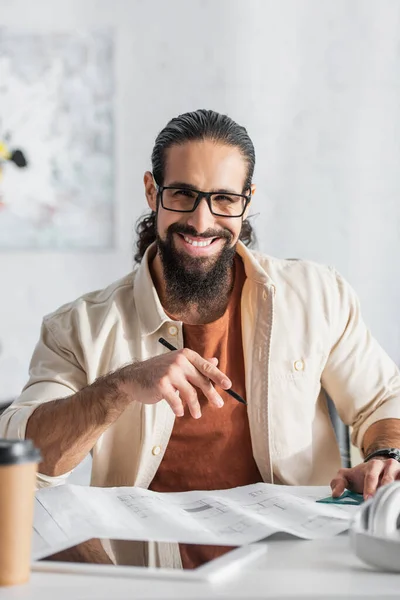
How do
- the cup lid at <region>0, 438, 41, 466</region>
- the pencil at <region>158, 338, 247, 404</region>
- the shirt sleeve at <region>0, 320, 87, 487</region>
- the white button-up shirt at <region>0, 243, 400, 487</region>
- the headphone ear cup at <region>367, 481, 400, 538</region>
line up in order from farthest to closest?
1. the white button-up shirt at <region>0, 243, 400, 487</region>
2. the shirt sleeve at <region>0, 320, 87, 487</region>
3. the pencil at <region>158, 338, 247, 404</region>
4. the headphone ear cup at <region>367, 481, 400, 538</region>
5. the cup lid at <region>0, 438, 41, 466</region>

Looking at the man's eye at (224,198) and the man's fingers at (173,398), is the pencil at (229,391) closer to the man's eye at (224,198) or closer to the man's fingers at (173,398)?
the man's fingers at (173,398)

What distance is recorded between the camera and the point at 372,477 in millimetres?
1253

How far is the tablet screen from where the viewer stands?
0.89 meters

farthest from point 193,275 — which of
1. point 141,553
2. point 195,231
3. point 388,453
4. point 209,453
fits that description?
point 141,553

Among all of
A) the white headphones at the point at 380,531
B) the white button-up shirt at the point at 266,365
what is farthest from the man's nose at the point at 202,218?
the white headphones at the point at 380,531

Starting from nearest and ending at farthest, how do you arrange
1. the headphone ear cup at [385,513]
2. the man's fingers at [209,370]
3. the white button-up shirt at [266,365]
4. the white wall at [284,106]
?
the headphone ear cup at [385,513], the man's fingers at [209,370], the white button-up shirt at [266,365], the white wall at [284,106]

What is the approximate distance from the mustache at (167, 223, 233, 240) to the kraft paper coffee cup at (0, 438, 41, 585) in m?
0.96

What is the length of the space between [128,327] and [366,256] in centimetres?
156

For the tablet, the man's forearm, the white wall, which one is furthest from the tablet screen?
the white wall

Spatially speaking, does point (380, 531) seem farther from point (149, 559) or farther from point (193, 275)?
point (193, 275)

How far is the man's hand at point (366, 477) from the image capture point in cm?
125

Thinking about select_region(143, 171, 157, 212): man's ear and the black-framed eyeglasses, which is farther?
select_region(143, 171, 157, 212): man's ear

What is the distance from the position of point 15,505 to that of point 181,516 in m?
0.34

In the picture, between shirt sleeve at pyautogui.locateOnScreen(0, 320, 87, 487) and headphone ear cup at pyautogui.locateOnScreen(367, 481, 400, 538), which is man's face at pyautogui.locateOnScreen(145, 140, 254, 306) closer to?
shirt sleeve at pyautogui.locateOnScreen(0, 320, 87, 487)
